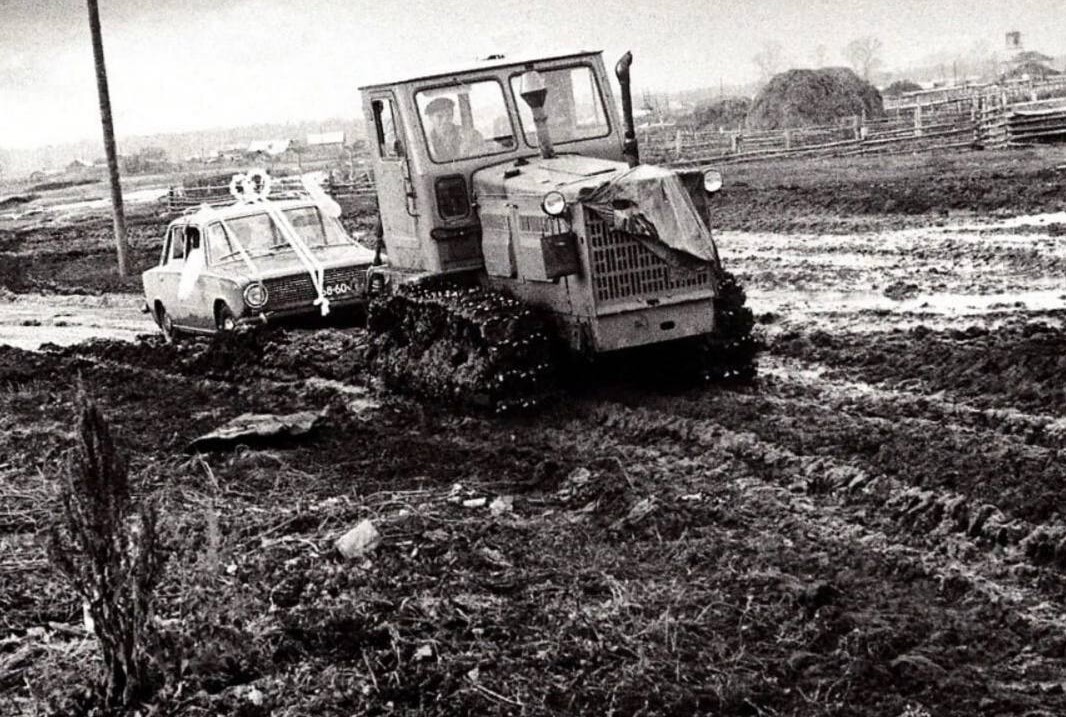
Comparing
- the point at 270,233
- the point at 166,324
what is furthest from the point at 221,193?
the point at 270,233

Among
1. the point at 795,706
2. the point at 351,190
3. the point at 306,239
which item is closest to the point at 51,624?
the point at 795,706

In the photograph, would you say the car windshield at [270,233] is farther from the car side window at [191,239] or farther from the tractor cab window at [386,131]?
the tractor cab window at [386,131]

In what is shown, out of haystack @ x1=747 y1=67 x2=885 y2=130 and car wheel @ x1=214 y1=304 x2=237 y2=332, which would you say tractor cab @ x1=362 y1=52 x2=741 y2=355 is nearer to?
car wheel @ x1=214 y1=304 x2=237 y2=332

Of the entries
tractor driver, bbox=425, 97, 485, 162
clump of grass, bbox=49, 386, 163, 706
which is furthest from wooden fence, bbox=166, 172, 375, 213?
clump of grass, bbox=49, 386, 163, 706

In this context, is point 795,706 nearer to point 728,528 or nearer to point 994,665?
point 994,665

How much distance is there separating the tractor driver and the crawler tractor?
0.01m

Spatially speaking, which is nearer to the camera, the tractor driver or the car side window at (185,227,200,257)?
the tractor driver

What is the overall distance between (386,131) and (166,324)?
695cm

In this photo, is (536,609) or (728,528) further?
(728,528)

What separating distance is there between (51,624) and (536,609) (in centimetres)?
250

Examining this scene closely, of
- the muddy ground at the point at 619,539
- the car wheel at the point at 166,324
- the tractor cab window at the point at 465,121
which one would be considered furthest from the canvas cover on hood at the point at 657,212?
the car wheel at the point at 166,324

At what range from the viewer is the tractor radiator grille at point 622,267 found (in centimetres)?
1097

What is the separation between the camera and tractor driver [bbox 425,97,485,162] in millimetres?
12383

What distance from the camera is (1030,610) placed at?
262 inches
